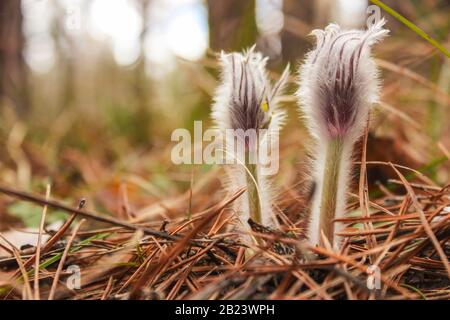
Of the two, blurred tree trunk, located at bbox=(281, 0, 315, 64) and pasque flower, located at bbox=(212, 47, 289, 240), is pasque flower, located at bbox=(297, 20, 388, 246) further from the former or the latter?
blurred tree trunk, located at bbox=(281, 0, 315, 64)

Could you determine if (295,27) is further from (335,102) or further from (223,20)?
(335,102)

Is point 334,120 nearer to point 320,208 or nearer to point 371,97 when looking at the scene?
point 371,97

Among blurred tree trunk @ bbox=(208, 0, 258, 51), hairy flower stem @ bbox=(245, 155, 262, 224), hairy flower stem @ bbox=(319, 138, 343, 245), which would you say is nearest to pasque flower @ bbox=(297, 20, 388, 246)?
hairy flower stem @ bbox=(319, 138, 343, 245)

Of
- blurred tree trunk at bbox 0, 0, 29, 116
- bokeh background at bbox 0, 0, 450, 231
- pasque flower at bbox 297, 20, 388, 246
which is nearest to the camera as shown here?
pasque flower at bbox 297, 20, 388, 246

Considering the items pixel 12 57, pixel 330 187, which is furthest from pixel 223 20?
pixel 12 57

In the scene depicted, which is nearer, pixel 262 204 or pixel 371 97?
pixel 371 97

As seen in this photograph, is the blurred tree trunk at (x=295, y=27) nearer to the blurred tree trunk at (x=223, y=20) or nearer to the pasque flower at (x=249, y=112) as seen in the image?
the blurred tree trunk at (x=223, y=20)

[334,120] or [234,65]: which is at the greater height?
[234,65]
